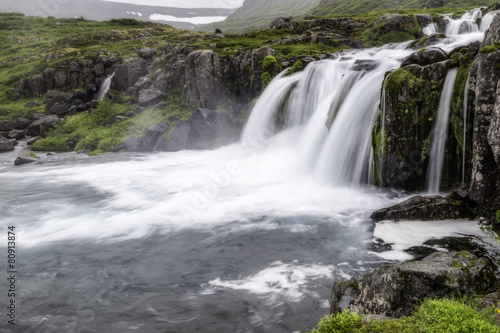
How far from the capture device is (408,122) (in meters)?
12.8

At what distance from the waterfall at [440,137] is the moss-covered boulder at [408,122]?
17 cm

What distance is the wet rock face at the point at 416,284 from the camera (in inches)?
215

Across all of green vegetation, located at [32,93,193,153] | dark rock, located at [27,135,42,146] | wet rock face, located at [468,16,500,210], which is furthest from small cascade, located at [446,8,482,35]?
dark rock, located at [27,135,42,146]

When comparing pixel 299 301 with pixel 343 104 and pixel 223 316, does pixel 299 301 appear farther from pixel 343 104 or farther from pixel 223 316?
pixel 343 104

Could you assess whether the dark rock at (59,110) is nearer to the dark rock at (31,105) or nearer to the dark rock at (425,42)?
the dark rock at (31,105)

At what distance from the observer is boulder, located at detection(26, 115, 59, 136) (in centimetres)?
3509

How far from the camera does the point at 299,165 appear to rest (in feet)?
62.3

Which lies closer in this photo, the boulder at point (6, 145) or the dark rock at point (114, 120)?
the boulder at point (6, 145)

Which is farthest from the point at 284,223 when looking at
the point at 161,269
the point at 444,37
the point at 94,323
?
the point at 444,37

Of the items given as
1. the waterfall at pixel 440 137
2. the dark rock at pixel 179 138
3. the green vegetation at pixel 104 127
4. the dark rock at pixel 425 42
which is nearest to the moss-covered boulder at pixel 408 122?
the waterfall at pixel 440 137

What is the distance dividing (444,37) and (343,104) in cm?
1759

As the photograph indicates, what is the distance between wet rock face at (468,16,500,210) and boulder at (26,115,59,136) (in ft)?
124

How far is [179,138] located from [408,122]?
1953 cm

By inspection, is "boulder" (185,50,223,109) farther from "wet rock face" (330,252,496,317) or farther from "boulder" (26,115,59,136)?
"wet rock face" (330,252,496,317)
